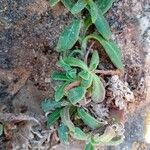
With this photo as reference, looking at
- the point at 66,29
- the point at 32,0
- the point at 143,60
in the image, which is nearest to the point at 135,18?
the point at 143,60

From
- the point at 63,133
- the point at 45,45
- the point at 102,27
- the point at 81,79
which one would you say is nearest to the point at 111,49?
the point at 102,27

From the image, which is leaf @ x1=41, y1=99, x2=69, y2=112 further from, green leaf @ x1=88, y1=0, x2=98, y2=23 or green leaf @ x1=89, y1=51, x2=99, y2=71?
green leaf @ x1=88, y1=0, x2=98, y2=23

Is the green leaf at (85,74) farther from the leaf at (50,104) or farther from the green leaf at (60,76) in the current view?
the leaf at (50,104)

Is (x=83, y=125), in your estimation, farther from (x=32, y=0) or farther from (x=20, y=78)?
(x=32, y=0)

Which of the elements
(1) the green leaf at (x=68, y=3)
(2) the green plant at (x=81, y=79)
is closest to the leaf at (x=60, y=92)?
(2) the green plant at (x=81, y=79)

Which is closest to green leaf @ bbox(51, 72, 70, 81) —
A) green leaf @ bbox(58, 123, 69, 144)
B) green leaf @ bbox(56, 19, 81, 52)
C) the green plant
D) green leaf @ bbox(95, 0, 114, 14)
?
the green plant
